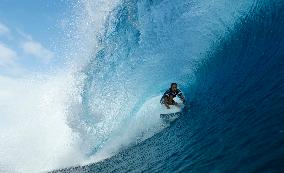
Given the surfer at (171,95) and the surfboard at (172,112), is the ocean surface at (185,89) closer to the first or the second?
the surfboard at (172,112)

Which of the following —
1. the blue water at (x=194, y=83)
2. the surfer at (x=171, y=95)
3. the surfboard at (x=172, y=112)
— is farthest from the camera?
the surfer at (x=171, y=95)

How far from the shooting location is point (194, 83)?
45.4 ft

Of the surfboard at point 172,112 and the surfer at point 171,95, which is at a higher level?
the surfer at point 171,95

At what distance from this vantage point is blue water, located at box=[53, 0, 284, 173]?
6172mm

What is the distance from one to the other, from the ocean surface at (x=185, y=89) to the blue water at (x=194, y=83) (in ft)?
0.11

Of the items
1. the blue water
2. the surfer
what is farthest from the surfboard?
the blue water

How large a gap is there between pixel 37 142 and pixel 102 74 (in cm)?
453

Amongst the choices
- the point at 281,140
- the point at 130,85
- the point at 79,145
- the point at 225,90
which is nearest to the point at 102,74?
the point at 130,85

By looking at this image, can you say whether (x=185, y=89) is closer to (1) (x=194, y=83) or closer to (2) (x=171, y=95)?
(1) (x=194, y=83)

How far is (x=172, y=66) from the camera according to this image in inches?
636

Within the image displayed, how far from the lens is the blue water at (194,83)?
20.2 ft

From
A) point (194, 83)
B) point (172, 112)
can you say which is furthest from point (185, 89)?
point (172, 112)

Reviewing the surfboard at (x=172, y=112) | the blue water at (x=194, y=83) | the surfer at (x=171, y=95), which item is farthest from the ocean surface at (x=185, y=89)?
the surfer at (x=171, y=95)

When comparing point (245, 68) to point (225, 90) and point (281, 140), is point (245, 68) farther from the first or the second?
point (281, 140)
